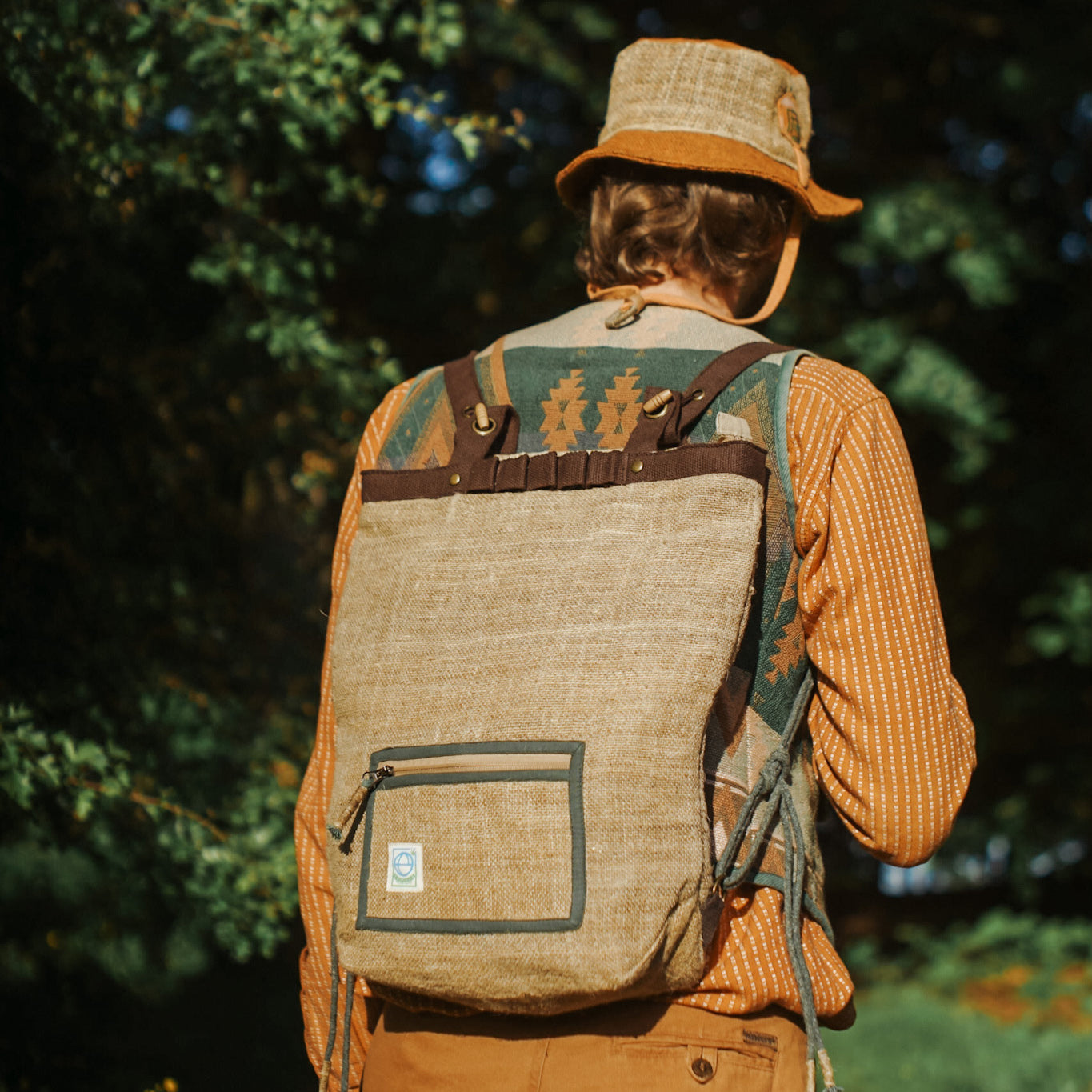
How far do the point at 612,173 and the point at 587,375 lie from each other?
384 mm

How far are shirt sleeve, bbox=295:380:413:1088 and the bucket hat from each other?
49 cm

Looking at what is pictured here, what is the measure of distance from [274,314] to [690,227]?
1709 mm

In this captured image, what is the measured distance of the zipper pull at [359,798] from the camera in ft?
4.85

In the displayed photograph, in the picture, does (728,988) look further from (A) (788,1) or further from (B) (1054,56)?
(A) (788,1)

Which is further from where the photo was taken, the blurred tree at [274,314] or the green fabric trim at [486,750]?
the blurred tree at [274,314]

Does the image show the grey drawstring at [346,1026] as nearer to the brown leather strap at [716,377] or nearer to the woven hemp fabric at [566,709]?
the woven hemp fabric at [566,709]

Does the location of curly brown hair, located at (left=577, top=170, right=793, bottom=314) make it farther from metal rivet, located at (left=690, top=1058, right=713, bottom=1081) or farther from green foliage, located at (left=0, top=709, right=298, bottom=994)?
green foliage, located at (left=0, top=709, right=298, bottom=994)

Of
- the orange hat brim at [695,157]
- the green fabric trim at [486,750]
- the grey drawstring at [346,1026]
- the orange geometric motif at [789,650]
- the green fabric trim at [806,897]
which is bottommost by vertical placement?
the grey drawstring at [346,1026]

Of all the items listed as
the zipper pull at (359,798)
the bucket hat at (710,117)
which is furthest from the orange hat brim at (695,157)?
the zipper pull at (359,798)

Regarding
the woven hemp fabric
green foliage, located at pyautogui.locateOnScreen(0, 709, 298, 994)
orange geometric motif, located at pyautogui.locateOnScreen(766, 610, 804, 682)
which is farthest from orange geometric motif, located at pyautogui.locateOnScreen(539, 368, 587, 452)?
green foliage, located at pyautogui.locateOnScreen(0, 709, 298, 994)

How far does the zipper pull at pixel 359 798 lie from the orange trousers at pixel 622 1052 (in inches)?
10.4

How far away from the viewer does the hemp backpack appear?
1349 mm

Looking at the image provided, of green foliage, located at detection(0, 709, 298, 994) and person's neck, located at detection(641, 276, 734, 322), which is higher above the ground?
person's neck, located at detection(641, 276, 734, 322)

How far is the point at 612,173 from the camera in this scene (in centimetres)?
186
